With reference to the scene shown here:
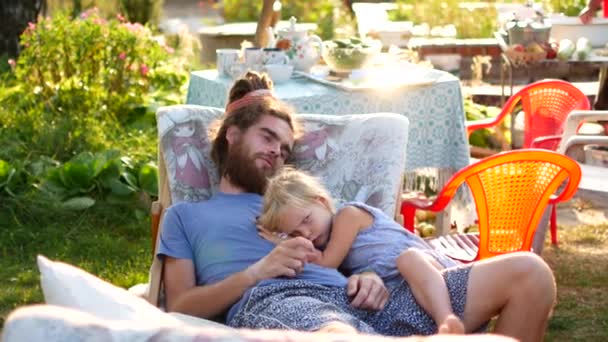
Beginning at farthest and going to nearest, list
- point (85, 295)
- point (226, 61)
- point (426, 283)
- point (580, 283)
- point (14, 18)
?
1. point (14, 18)
2. point (226, 61)
3. point (580, 283)
4. point (426, 283)
5. point (85, 295)

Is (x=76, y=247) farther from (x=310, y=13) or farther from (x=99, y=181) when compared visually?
(x=310, y=13)

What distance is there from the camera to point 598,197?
5.29 metres

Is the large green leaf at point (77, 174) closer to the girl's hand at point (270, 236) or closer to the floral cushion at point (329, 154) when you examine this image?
the floral cushion at point (329, 154)

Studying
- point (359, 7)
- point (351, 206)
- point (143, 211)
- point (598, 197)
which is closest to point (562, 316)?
point (598, 197)

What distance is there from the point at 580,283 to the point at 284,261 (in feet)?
8.63

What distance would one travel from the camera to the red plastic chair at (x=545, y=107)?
625cm

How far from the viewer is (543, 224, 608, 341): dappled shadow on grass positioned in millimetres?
4906

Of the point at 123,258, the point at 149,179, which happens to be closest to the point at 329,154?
the point at 123,258

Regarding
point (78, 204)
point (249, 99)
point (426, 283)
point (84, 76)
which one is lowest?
point (78, 204)

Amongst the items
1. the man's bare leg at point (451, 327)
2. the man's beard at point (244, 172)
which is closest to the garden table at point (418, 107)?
the man's beard at point (244, 172)

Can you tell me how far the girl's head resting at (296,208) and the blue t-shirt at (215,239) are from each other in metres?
0.09

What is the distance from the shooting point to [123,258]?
230 inches

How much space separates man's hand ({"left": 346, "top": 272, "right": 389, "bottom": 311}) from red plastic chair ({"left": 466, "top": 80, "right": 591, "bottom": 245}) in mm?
2932

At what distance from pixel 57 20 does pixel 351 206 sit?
4600mm
